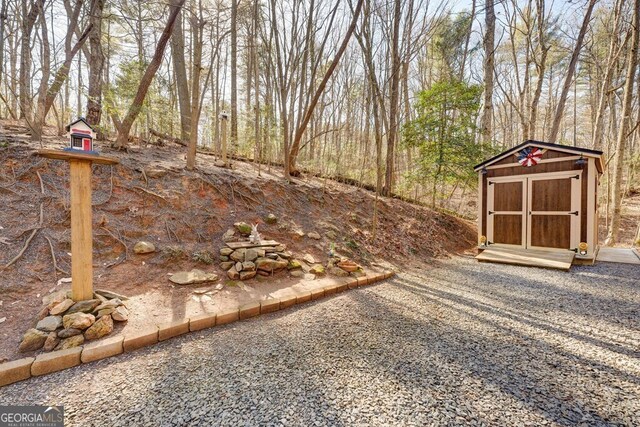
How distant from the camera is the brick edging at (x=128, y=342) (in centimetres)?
150

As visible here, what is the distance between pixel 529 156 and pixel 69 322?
267 inches

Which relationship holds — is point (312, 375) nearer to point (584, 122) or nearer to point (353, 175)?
point (353, 175)

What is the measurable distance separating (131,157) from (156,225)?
186 cm

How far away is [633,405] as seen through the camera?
1.33 metres

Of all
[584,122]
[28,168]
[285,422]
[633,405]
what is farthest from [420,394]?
[584,122]

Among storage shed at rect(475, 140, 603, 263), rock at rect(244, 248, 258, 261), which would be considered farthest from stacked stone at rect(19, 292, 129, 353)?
storage shed at rect(475, 140, 603, 263)

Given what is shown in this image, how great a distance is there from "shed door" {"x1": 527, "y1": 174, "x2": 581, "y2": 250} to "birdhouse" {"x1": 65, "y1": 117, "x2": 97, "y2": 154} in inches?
256

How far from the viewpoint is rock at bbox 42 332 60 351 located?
5.39ft

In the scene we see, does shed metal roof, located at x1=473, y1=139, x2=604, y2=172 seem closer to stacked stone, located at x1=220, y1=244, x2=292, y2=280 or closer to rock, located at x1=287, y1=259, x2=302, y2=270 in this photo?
rock, located at x1=287, y1=259, x2=302, y2=270

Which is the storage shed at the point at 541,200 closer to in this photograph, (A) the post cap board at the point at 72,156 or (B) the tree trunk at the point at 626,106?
(B) the tree trunk at the point at 626,106

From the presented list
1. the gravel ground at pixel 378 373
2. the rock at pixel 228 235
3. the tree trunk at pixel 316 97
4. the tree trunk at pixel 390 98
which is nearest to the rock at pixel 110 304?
the gravel ground at pixel 378 373

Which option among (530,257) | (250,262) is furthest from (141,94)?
(530,257)

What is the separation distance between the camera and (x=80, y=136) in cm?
184

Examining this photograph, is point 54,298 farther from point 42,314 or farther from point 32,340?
point 32,340
